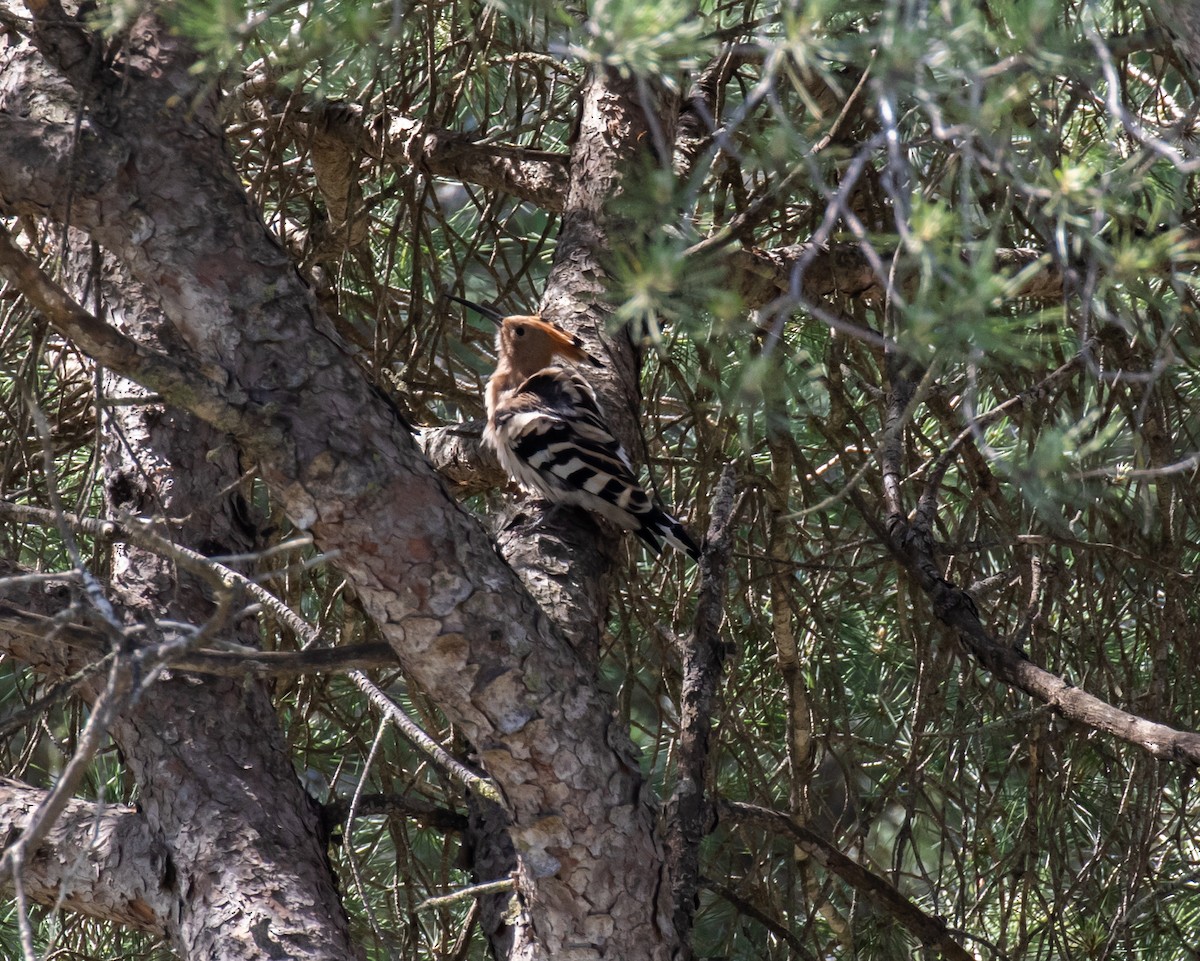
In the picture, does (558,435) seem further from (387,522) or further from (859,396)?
(387,522)

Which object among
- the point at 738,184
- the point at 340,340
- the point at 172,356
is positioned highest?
the point at 738,184

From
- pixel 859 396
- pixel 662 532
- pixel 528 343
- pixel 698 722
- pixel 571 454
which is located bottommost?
pixel 698 722

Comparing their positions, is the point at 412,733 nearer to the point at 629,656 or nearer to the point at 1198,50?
the point at 629,656

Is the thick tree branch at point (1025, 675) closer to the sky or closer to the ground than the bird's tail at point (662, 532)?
closer to the ground

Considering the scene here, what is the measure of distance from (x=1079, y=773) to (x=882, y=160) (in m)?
1.71

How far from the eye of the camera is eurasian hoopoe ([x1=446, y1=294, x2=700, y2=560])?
310cm

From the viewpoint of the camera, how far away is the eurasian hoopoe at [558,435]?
310cm

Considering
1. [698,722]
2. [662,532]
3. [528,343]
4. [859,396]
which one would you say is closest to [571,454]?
[662,532]

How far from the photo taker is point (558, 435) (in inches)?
136

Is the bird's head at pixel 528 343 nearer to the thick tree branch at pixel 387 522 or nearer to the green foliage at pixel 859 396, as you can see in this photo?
the green foliage at pixel 859 396

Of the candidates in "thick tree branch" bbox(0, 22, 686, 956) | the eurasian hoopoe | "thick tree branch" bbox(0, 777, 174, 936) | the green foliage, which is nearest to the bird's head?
the eurasian hoopoe

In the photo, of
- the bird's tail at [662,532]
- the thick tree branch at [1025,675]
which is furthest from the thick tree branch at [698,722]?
the bird's tail at [662,532]

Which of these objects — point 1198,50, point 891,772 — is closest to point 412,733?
point 1198,50

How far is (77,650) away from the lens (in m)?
2.27
